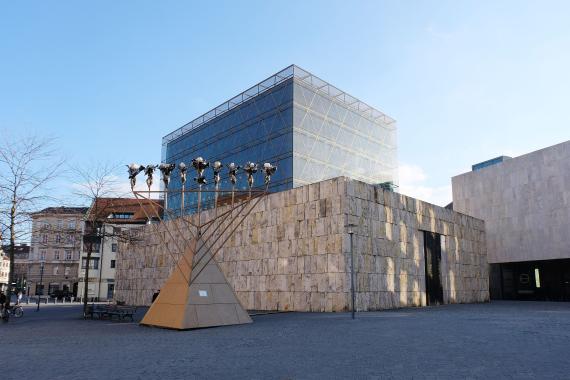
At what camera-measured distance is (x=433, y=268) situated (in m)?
34.0

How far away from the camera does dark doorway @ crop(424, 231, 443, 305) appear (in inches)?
1299

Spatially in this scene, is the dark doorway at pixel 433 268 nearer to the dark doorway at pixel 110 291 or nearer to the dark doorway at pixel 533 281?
the dark doorway at pixel 533 281

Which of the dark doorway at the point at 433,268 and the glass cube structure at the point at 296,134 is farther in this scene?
the glass cube structure at the point at 296,134

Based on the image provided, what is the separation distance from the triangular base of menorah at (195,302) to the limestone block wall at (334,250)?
6.28 meters

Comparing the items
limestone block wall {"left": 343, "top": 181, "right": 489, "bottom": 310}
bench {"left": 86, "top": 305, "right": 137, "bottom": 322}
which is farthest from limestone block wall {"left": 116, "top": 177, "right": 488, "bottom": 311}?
bench {"left": 86, "top": 305, "right": 137, "bottom": 322}

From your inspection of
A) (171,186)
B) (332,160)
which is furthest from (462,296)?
(171,186)

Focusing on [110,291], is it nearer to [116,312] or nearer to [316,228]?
[316,228]

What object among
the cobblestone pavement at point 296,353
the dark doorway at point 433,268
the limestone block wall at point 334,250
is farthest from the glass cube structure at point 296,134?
the cobblestone pavement at point 296,353

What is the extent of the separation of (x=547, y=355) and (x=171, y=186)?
65869 mm

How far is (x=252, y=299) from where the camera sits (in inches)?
1250

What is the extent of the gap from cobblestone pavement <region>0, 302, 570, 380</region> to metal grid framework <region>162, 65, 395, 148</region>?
40339 millimetres

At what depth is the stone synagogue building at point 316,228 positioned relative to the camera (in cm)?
2748

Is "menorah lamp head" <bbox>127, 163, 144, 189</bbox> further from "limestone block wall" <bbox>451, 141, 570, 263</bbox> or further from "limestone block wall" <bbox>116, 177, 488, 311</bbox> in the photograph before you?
"limestone block wall" <bbox>451, 141, 570, 263</bbox>

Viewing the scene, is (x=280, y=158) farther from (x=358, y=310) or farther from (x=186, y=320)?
(x=186, y=320)
